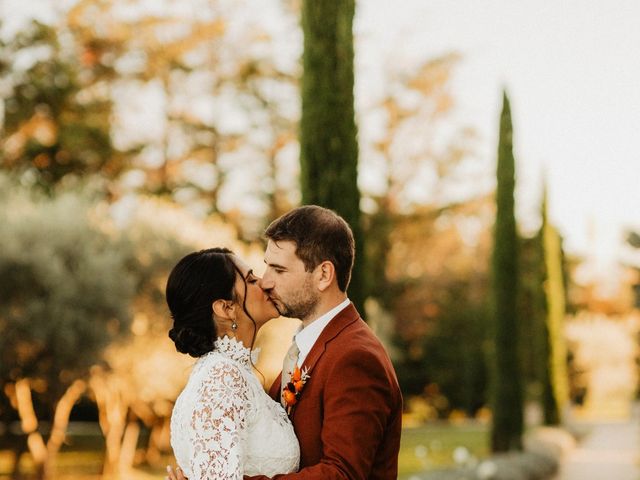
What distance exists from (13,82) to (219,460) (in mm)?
20379

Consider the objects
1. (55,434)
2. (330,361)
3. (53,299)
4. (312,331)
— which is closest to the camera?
(330,361)

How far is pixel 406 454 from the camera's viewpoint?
21.6 m

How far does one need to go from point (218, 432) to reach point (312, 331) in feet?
1.82

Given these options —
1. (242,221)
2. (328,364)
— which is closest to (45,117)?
(242,221)

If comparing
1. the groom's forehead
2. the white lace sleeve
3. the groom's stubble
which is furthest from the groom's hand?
the groom's forehead

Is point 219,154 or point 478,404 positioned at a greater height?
point 219,154

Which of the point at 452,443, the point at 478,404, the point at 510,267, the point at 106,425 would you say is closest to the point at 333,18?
the point at 510,267

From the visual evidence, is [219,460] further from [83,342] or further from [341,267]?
[83,342]

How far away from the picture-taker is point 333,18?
874 centimetres

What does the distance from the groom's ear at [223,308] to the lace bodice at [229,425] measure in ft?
0.30

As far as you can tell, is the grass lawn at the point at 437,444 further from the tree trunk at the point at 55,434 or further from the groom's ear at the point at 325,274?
the groom's ear at the point at 325,274

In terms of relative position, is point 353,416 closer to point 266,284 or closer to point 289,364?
point 289,364

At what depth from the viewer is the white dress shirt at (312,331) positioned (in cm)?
315

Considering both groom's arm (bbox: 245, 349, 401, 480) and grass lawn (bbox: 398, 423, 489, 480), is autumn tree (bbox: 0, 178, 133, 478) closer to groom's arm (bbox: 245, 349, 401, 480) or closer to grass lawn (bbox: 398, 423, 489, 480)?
grass lawn (bbox: 398, 423, 489, 480)
